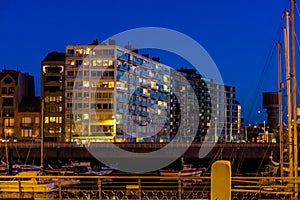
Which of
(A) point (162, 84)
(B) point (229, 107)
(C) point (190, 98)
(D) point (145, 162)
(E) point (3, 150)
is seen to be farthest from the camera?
(B) point (229, 107)

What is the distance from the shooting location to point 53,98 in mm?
114688

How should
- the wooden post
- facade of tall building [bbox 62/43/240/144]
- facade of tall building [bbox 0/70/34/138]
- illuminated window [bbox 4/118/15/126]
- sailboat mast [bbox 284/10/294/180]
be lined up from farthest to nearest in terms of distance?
facade of tall building [bbox 62/43/240/144], illuminated window [bbox 4/118/15/126], facade of tall building [bbox 0/70/34/138], sailboat mast [bbox 284/10/294/180], the wooden post

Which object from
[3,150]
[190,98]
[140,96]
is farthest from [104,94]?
[190,98]

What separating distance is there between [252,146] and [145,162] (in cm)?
1670

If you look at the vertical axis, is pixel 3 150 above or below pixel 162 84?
below

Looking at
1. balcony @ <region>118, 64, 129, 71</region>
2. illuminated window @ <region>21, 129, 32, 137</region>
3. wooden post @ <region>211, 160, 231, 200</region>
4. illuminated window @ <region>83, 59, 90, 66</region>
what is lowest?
wooden post @ <region>211, 160, 231, 200</region>

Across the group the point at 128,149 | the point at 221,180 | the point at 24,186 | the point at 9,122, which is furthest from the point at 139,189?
the point at 9,122

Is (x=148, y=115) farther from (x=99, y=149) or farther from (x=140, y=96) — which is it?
(x=99, y=149)

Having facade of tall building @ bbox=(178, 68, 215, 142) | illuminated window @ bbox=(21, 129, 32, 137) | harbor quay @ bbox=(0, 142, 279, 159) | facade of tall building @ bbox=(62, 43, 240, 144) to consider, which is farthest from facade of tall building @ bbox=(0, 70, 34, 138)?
facade of tall building @ bbox=(178, 68, 215, 142)

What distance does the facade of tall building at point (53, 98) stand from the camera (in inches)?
4434

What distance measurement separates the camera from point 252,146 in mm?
89250

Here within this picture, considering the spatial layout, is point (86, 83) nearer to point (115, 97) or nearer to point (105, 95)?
point (105, 95)

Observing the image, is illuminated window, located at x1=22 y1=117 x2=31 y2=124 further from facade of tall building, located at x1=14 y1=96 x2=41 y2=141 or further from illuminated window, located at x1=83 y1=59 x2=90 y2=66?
illuminated window, located at x1=83 y1=59 x2=90 y2=66

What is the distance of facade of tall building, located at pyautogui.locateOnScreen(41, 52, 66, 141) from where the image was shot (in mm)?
112625
